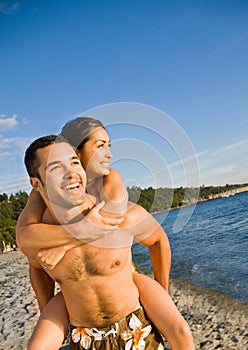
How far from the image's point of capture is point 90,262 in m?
3.23

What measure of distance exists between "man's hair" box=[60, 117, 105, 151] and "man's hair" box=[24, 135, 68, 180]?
0.23 feet

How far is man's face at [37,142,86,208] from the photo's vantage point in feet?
9.83

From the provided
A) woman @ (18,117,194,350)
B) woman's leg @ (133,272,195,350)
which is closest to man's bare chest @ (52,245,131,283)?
woman @ (18,117,194,350)

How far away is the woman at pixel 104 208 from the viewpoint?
3154 mm

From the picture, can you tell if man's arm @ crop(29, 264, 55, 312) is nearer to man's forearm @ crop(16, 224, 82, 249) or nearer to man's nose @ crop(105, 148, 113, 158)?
man's forearm @ crop(16, 224, 82, 249)

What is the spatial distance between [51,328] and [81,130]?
160cm

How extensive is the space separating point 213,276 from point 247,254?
578 cm

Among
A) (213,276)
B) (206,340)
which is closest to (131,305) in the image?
(206,340)

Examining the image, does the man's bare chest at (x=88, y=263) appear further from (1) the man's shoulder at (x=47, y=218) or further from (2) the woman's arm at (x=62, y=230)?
(1) the man's shoulder at (x=47, y=218)

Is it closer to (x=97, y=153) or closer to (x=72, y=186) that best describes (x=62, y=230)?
(x=72, y=186)

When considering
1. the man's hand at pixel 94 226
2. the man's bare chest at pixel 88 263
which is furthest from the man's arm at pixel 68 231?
the man's bare chest at pixel 88 263

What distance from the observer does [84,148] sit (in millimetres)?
3219

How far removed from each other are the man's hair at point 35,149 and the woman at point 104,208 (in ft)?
0.34

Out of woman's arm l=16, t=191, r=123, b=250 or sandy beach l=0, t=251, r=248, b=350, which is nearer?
woman's arm l=16, t=191, r=123, b=250
